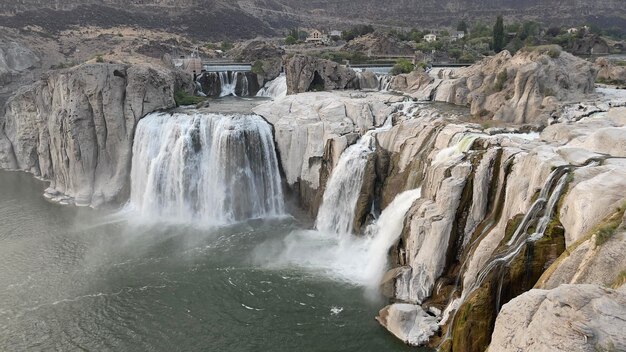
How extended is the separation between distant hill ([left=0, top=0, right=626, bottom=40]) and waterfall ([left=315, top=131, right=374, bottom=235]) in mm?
63929

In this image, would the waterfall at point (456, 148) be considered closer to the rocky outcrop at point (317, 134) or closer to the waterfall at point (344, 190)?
the waterfall at point (344, 190)

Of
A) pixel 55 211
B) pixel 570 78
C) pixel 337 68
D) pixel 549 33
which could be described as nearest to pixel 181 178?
pixel 55 211

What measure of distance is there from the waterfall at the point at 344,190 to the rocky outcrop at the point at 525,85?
7.28 m

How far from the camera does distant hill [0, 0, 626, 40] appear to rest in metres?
80.5

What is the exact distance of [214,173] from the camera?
2961cm

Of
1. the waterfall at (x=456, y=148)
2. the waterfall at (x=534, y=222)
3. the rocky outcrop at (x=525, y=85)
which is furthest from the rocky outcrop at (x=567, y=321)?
the rocky outcrop at (x=525, y=85)

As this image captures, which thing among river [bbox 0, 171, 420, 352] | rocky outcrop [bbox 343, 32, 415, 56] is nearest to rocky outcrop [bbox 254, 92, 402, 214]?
river [bbox 0, 171, 420, 352]

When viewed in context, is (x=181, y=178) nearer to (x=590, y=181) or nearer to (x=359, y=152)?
(x=359, y=152)

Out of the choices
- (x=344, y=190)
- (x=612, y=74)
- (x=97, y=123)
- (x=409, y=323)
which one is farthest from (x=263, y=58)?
(x=409, y=323)

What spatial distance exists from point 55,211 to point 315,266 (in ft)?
63.8

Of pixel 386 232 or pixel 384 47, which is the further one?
pixel 384 47

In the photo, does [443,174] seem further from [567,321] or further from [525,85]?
[567,321]

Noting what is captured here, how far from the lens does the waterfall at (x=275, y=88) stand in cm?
4422

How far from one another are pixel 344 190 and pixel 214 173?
29.2ft
